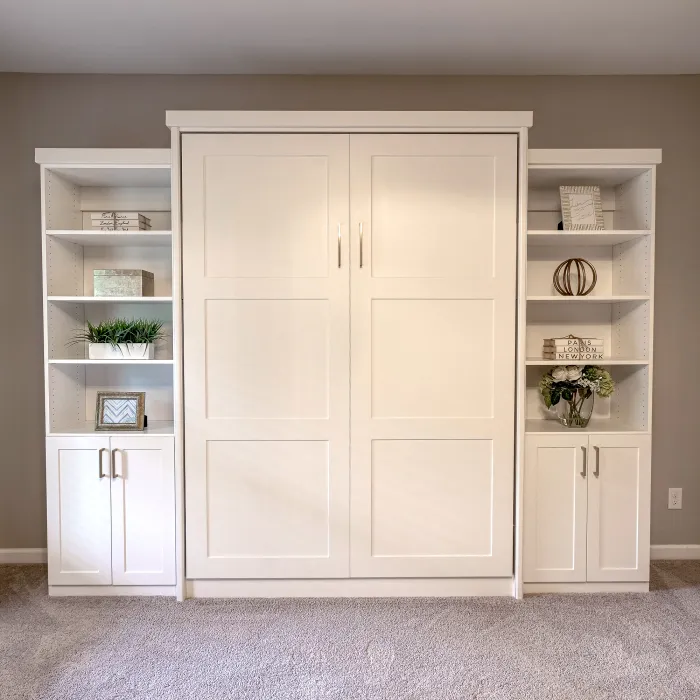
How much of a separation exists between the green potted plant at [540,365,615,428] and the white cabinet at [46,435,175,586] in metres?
1.90

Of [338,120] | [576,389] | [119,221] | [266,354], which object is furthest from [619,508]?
[119,221]

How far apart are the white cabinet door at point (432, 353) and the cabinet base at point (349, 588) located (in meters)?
0.06

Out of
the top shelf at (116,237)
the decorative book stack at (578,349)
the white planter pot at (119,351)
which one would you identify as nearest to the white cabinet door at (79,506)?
the white planter pot at (119,351)

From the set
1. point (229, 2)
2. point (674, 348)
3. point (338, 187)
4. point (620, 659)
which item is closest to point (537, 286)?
point (674, 348)

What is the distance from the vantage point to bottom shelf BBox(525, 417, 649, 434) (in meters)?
2.71

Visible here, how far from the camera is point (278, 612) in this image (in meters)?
A: 2.53

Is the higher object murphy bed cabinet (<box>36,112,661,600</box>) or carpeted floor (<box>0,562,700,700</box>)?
murphy bed cabinet (<box>36,112,661,600</box>)

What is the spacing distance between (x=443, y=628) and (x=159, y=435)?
1556mm

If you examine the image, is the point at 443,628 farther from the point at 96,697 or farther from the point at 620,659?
the point at 96,697

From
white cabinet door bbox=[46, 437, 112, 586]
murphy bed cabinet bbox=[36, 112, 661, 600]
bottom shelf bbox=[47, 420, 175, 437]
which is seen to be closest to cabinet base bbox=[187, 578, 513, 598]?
murphy bed cabinet bbox=[36, 112, 661, 600]

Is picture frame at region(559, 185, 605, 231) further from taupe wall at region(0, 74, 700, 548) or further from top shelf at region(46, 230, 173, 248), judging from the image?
top shelf at region(46, 230, 173, 248)

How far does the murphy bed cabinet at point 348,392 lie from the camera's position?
2.58m

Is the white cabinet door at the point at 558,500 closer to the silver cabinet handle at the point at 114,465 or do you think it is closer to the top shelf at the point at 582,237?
the top shelf at the point at 582,237

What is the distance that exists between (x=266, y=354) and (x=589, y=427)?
65.4 inches
